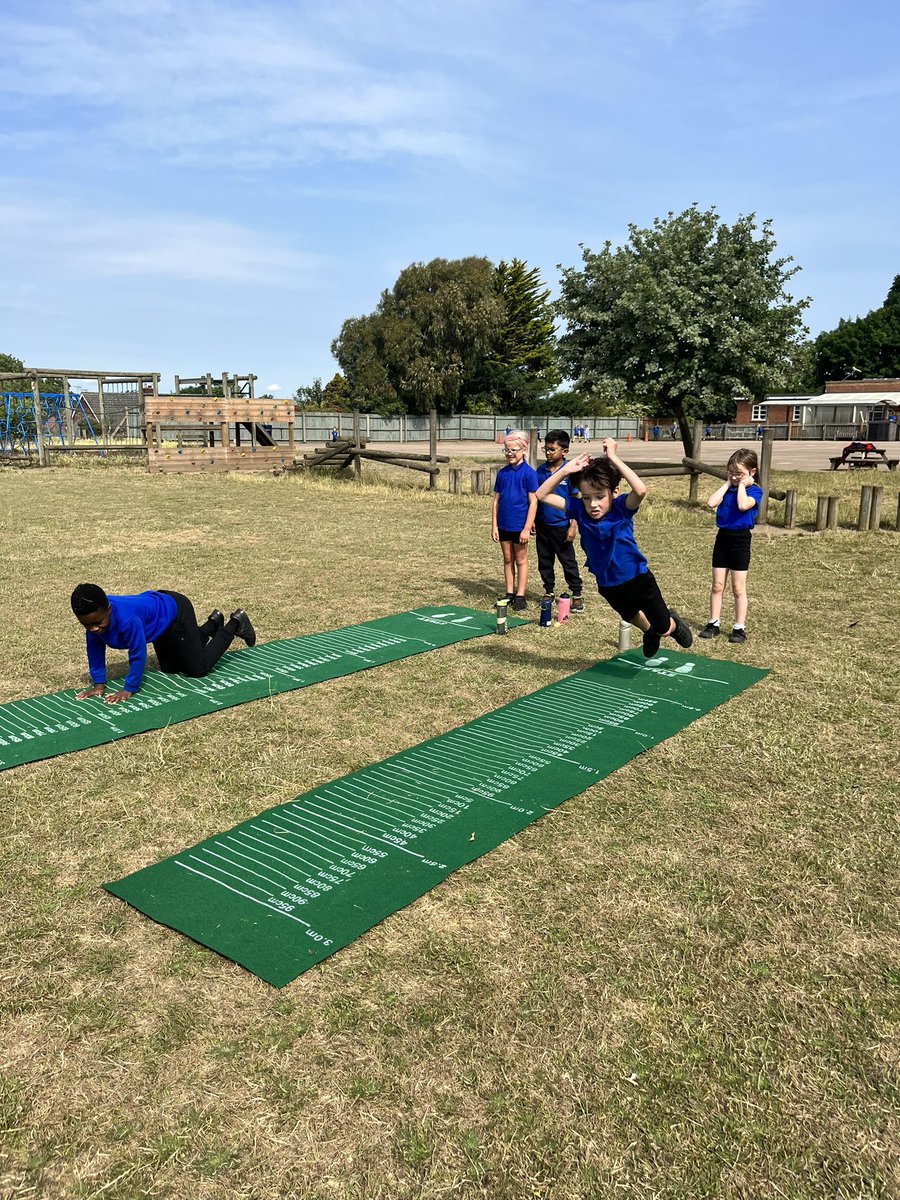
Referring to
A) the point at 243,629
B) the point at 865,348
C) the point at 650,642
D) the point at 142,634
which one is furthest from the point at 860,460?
the point at 865,348

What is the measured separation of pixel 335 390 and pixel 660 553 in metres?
66.9

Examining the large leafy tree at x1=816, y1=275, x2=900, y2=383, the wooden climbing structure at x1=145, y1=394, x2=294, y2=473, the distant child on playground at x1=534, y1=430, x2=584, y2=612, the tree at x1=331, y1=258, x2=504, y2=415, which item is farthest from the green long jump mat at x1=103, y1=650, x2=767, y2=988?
the large leafy tree at x1=816, y1=275, x2=900, y2=383

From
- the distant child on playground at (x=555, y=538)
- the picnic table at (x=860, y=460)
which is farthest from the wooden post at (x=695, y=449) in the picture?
the picnic table at (x=860, y=460)

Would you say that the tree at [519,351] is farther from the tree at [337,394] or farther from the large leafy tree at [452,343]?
the tree at [337,394]

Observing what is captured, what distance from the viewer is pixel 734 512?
7207 mm

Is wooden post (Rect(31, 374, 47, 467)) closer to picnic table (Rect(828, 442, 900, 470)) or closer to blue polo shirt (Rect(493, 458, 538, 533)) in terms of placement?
blue polo shirt (Rect(493, 458, 538, 533))

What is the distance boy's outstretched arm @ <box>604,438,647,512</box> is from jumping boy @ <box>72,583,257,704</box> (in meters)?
3.33

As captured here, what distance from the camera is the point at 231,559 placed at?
1230 centimetres

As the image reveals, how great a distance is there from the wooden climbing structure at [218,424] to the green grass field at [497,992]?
22924 mm

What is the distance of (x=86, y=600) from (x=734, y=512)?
16.8ft

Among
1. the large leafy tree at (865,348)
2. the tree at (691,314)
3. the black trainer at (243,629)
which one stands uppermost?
the large leafy tree at (865,348)

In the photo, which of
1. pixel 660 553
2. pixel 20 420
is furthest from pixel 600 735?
pixel 20 420

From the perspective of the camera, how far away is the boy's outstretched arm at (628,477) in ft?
17.8

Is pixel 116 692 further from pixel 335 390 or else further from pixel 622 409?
pixel 335 390
